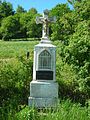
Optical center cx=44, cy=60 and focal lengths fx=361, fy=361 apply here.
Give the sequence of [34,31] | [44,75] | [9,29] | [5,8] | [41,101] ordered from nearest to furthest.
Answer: [41,101] < [44,75] < [34,31] < [9,29] < [5,8]

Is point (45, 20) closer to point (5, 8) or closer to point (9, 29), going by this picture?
point (9, 29)

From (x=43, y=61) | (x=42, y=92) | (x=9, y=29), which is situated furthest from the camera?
(x=9, y=29)

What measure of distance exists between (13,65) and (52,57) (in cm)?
272

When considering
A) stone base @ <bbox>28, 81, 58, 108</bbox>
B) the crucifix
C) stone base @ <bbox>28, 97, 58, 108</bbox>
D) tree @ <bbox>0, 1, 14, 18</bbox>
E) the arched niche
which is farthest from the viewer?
tree @ <bbox>0, 1, 14, 18</bbox>

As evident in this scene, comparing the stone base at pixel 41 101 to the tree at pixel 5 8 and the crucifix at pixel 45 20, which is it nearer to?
the crucifix at pixel 45 20

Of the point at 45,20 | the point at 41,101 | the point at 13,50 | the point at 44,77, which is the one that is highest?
the point at 13,50

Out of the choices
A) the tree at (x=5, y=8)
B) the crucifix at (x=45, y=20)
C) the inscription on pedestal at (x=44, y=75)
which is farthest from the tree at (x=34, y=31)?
the inscription on pedestal at (x=44, y=75)

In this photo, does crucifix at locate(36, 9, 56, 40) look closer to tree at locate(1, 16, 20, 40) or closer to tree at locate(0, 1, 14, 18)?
tree at locate(1, 16, 20, 40)

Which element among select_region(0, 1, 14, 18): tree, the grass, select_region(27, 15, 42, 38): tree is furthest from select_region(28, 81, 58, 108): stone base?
select_region(0, 1, 14, 18): tree

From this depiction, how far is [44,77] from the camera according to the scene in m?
11.5

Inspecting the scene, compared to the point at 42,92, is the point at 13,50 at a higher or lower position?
higher

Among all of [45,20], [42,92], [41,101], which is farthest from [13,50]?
[41,101]

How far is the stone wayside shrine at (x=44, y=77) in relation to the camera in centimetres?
1140

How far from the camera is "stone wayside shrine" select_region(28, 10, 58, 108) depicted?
37.4 feet
